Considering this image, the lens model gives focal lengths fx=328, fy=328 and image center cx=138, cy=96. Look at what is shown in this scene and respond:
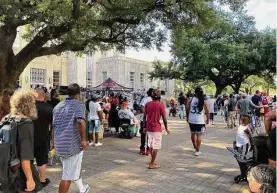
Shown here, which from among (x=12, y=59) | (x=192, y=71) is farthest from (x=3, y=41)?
(x=192, y=71)

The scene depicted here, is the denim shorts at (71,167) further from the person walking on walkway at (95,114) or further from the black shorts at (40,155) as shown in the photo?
the person walking on walkway at (95,114)

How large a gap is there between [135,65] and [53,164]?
33.4 metres

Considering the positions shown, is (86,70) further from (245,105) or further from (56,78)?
(245,105)

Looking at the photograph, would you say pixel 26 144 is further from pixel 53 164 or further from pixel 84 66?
pixel 84 66

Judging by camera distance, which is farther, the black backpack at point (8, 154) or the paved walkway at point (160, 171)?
the paved walkway at point (160, 171)

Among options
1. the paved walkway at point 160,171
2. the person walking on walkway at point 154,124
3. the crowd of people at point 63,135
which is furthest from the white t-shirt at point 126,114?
the person walking on walkway at point 154,124

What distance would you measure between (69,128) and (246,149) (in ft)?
11.9

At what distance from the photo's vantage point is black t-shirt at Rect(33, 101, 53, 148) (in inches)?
207

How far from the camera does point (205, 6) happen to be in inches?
408

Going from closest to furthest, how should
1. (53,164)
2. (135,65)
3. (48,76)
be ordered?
(53,164)
(48,76)
(135,65)

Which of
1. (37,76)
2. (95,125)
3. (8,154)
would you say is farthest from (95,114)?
(37,76)

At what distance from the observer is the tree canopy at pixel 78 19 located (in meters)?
8.78

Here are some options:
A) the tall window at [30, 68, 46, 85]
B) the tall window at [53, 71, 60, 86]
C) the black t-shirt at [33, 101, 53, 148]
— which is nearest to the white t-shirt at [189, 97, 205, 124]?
the black t-shirt at [33, 101, 53, 148]

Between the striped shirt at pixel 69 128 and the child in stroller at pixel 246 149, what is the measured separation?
2.82 meters
